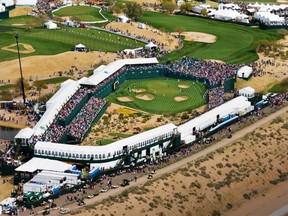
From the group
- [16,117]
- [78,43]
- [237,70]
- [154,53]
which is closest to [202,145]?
[16,117]

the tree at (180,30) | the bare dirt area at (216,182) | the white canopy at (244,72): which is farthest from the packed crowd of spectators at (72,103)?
the tree at (180,30)

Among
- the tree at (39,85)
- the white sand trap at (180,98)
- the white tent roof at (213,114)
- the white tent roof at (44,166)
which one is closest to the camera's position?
the white tent roof at (44,166)

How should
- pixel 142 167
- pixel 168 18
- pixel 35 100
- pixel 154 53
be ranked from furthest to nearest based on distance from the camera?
pixel 168 18 → pixel 154 53 → pixel 35 100 → pixel 142 167

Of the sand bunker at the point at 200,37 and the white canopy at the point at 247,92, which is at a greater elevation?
the white canopy at the point at 247,92

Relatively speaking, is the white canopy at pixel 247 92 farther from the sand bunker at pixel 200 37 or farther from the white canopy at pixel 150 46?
the sand bunker at pixel 200 37

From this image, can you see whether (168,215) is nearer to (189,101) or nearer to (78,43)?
(189,101)

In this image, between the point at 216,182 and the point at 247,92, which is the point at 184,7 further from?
the point at 216,182
